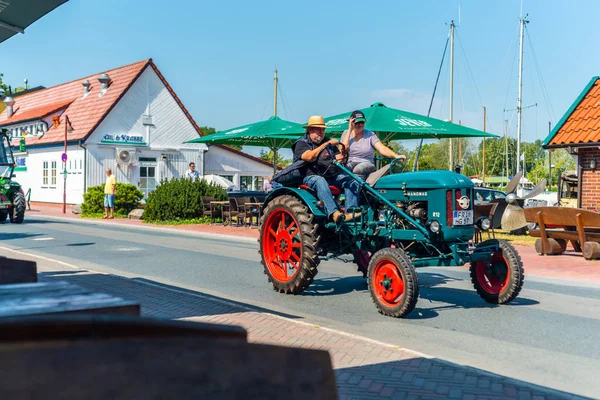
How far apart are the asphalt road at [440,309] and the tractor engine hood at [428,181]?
4.79ft

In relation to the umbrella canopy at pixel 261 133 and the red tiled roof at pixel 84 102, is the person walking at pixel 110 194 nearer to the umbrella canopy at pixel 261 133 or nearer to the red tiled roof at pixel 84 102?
the umbrella canopy at pixel 261 133

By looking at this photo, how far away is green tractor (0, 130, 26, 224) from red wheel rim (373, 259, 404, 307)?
17773 mm

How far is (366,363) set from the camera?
5055 millimetres

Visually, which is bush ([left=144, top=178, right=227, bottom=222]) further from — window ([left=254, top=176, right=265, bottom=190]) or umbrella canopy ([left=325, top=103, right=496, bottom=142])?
window ([left=254, top=176, right=265, bottom=190])

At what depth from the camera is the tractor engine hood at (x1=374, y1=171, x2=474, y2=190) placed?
7.22 metres

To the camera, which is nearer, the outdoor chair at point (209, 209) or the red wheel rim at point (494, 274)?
the red wheel rim at point (494, 274)

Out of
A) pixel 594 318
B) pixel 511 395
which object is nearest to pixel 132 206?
pixel 594 318

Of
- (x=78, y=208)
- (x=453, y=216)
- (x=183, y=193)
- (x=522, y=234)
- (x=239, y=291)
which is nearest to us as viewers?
(x=453, y=216)

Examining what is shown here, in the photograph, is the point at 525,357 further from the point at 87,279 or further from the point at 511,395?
the point at 87,279

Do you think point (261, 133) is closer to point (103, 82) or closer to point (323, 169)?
point (323, 169)

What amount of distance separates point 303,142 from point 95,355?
7184mm

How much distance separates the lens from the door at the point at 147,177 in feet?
121

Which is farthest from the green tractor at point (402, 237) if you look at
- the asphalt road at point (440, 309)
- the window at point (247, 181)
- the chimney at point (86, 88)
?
the chimney at point (86, 88)

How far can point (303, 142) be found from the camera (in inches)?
323
